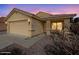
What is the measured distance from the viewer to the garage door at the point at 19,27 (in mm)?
2003

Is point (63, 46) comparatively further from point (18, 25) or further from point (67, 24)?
point (18, 25)

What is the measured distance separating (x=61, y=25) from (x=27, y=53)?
27.9 inches

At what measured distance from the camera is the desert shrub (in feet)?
6.38

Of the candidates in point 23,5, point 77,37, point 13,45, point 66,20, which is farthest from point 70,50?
point 23,5

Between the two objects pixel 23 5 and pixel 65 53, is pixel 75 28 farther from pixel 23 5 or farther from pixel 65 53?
pixel 23 5

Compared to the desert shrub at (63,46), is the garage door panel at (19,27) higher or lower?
higher

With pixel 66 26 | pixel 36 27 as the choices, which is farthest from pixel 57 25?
pixel 36 27

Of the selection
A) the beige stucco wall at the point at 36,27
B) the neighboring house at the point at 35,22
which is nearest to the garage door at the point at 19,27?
the neighboring house at the point at 35,22

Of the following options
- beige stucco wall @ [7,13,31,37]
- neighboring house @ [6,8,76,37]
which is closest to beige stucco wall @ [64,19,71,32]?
neighboring house @ [6,8,76,37]

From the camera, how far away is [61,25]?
6.48 ft

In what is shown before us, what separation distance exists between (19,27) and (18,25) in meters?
0.04

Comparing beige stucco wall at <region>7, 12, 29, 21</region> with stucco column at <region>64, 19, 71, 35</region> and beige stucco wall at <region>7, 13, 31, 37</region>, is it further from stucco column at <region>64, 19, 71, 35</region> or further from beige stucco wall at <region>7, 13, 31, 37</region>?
stucco column at <region>64, 19, 71, 35</region>

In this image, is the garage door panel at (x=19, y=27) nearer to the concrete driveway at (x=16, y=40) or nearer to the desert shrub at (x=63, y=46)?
the concrete driveway at (x=16, y=40)
